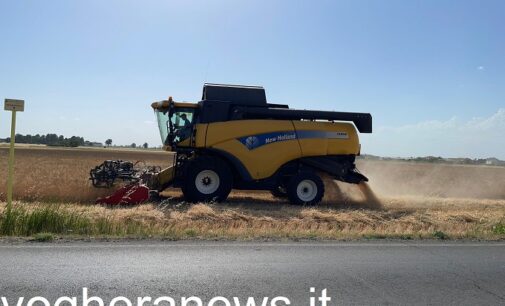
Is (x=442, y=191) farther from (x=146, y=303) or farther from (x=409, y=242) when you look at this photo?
(x=146, y=303)

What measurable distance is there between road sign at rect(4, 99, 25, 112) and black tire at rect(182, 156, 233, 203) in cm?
523

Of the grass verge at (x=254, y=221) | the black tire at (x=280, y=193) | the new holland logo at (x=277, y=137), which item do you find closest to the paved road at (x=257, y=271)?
the grass verge at (x=254, y=221)

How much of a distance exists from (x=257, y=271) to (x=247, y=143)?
839 cm

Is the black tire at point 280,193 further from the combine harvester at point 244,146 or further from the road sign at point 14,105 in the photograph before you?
the road sign at point 14,105

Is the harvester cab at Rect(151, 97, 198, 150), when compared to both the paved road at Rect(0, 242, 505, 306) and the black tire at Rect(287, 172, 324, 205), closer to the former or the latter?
the black tire at Rect(287, 172, 324, 205)

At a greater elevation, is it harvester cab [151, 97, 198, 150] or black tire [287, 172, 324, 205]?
harvester cab [151, 97, 198, 150]

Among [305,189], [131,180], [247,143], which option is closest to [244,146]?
[247,143]

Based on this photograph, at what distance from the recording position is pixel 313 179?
15055 mm

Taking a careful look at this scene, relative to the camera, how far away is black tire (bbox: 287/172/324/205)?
588 inches

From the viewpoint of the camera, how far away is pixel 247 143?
47.7ft

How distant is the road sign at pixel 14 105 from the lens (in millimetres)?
10094

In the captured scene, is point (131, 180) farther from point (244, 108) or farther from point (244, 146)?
point (244, 108)

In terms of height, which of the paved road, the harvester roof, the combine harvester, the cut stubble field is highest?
the harvester roof

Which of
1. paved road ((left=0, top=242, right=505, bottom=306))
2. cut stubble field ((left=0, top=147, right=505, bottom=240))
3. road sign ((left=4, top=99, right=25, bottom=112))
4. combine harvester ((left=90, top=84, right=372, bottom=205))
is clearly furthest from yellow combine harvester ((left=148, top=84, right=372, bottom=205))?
paved road ((left=0, top=242, right=505, bottom=306))
